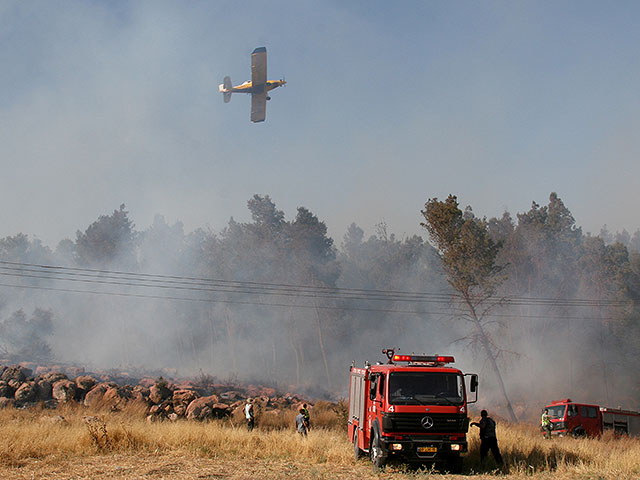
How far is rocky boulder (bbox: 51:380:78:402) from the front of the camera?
30.2m

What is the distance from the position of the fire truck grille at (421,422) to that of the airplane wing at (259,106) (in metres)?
26.3

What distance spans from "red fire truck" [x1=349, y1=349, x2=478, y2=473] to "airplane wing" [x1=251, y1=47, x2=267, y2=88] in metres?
24.6

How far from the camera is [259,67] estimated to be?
3541cm

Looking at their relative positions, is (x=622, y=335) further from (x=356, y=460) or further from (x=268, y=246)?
(x=356, y=460)

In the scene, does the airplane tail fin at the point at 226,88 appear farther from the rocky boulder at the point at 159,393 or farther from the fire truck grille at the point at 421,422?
the fire truck grille at the point at 421,422

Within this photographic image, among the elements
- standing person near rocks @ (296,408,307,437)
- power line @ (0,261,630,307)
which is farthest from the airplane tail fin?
standing person near rocks @ (296,408,307,437)

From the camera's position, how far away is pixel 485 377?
52.2 meters

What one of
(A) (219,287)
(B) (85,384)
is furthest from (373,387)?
(A) (219,287)

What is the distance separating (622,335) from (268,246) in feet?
116

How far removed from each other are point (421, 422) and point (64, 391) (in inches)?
919

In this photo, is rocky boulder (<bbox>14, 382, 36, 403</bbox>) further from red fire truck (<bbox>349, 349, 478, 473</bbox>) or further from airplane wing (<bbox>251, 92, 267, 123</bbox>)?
red fire truck (<bbox>349, 349, 478, 473</bbox>)

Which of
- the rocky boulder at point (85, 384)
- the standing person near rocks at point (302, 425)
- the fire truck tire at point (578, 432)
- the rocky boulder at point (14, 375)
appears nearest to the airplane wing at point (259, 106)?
the rocky boulder at point (85, 384)

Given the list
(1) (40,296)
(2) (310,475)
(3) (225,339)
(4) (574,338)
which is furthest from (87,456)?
(1) (40,296)

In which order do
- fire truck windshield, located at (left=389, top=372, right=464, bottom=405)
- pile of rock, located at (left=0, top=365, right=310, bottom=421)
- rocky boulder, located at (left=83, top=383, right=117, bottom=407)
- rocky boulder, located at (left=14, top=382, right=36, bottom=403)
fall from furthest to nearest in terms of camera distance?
rocky boulder, located at (left=14, top=382, right=36, bottom=403)
rocky boulder, located at (left=83, top=383, right=117, bottom=407)
pile of rock, located at (left=0, top=365, right=310, bottom=421)
fire truck windshield, located at (left=389, top=372, right=464, bottom=405)
